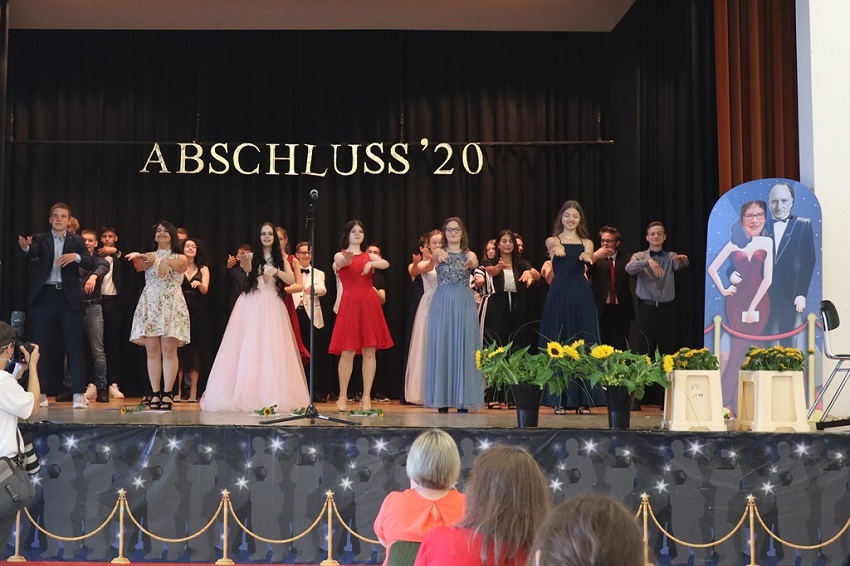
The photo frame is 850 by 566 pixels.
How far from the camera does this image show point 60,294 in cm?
688

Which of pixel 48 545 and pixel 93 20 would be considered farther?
pixel 93 20

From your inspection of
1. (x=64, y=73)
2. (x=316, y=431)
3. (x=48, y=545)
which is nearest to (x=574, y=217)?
(x=316, y=431)

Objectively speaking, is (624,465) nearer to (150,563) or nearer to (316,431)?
(316,431)

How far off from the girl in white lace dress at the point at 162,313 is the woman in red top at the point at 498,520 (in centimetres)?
524

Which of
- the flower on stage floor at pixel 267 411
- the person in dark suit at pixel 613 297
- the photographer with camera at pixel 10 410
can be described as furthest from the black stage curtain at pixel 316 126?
the photographer with camera at pixel 10 410

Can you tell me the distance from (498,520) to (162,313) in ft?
17.8

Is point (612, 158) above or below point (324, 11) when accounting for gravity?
below

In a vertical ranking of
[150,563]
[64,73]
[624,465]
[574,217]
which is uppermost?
[64,73]

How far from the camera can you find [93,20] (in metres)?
10.0

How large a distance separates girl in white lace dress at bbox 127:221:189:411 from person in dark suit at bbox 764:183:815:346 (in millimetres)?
4311

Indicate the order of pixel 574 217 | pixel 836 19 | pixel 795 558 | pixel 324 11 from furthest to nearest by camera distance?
pixel 324 11
pixel 574 217
pixel 836 19
pixel 795 558

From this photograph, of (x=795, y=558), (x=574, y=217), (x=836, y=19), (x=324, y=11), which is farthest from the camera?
(x=324, y=11)

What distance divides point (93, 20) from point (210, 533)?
698cm

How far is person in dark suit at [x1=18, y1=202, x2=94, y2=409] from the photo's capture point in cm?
682
